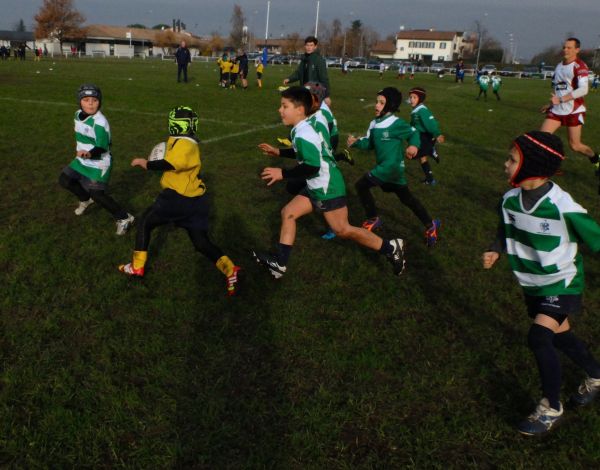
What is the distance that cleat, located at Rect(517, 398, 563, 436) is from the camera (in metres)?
2.86

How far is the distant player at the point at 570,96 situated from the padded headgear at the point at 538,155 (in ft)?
19.2

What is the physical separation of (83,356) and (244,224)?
9.61ft

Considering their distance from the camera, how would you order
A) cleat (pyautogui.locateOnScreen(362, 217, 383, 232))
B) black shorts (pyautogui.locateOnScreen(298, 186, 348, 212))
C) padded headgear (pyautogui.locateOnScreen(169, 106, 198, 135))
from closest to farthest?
padded headgear (pyautogui.locateOnScreen(169, 106, 198, 135)) → black shorts (pyautogui.locateOnScreen(298, 186, 348, 212)) → cleat (pyautogui.locateOnScreen(362, 217, 383, 232))

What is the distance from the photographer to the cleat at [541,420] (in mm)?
2855

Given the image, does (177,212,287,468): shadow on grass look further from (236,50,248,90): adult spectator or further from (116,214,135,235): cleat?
(236,50,248,90): adult spectator

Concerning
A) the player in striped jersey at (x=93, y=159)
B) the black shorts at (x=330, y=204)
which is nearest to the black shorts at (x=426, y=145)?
the black shorts at (x=330, y=204)

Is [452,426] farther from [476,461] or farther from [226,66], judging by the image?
[226,66]

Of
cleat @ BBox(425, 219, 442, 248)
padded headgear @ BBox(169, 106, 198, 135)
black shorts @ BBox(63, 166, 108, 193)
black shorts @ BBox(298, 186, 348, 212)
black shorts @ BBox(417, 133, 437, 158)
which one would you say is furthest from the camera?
black shorts @ BBox(417, 133, 437, 158)

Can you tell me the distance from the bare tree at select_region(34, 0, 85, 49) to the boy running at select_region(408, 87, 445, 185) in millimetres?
90944

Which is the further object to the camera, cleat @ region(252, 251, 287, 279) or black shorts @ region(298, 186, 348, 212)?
cleat @ region(252, 251, 287, 279)

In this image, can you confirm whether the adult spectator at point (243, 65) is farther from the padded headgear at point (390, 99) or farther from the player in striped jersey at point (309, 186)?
the player in striped jersey at point (309, 186)

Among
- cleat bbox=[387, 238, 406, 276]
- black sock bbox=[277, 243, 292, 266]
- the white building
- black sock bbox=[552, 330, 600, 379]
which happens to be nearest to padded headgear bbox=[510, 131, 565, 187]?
black sock bbox=[552, 330, 600, 379]

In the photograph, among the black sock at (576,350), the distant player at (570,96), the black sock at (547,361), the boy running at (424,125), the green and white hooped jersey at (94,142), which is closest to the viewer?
the black sock at (547,361)

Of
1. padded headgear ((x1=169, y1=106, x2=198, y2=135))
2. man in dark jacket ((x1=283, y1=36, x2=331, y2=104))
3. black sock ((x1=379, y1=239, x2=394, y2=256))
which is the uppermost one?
man in dark jacket ((x1=283, y1=36, x2=331, y2=104))
